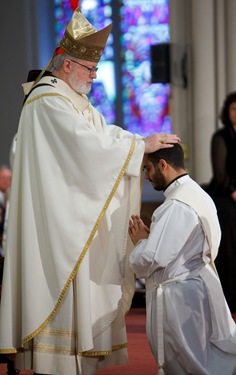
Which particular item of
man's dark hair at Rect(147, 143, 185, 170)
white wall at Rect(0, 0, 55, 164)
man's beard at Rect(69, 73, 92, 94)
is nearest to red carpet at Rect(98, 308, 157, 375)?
man's dark hair at Rect(147, 143, 185, 170)

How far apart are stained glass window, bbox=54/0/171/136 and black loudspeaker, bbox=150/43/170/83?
4.57ft

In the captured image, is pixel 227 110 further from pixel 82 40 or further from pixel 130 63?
pixel 130 63

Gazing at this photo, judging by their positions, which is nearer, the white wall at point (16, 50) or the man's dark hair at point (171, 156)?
the man's dark hair at point (171, 156)

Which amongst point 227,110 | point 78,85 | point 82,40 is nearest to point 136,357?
point 78,85

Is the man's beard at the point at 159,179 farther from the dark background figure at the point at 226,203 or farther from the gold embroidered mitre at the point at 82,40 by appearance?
the dark background figure at the point at 226,203

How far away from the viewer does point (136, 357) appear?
6.54 meters

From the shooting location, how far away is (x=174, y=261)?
516 centimetres

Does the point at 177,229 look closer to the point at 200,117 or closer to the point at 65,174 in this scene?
the point at 65,174

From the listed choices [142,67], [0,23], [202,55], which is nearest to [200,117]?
[202,55]

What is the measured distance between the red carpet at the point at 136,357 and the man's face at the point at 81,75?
1.85m

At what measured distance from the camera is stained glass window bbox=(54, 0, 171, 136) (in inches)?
484

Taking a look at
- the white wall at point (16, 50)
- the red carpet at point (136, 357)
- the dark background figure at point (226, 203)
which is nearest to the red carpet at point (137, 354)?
the red carpet at point (136, 357)

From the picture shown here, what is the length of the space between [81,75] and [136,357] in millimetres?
2125

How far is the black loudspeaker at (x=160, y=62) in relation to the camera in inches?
424
